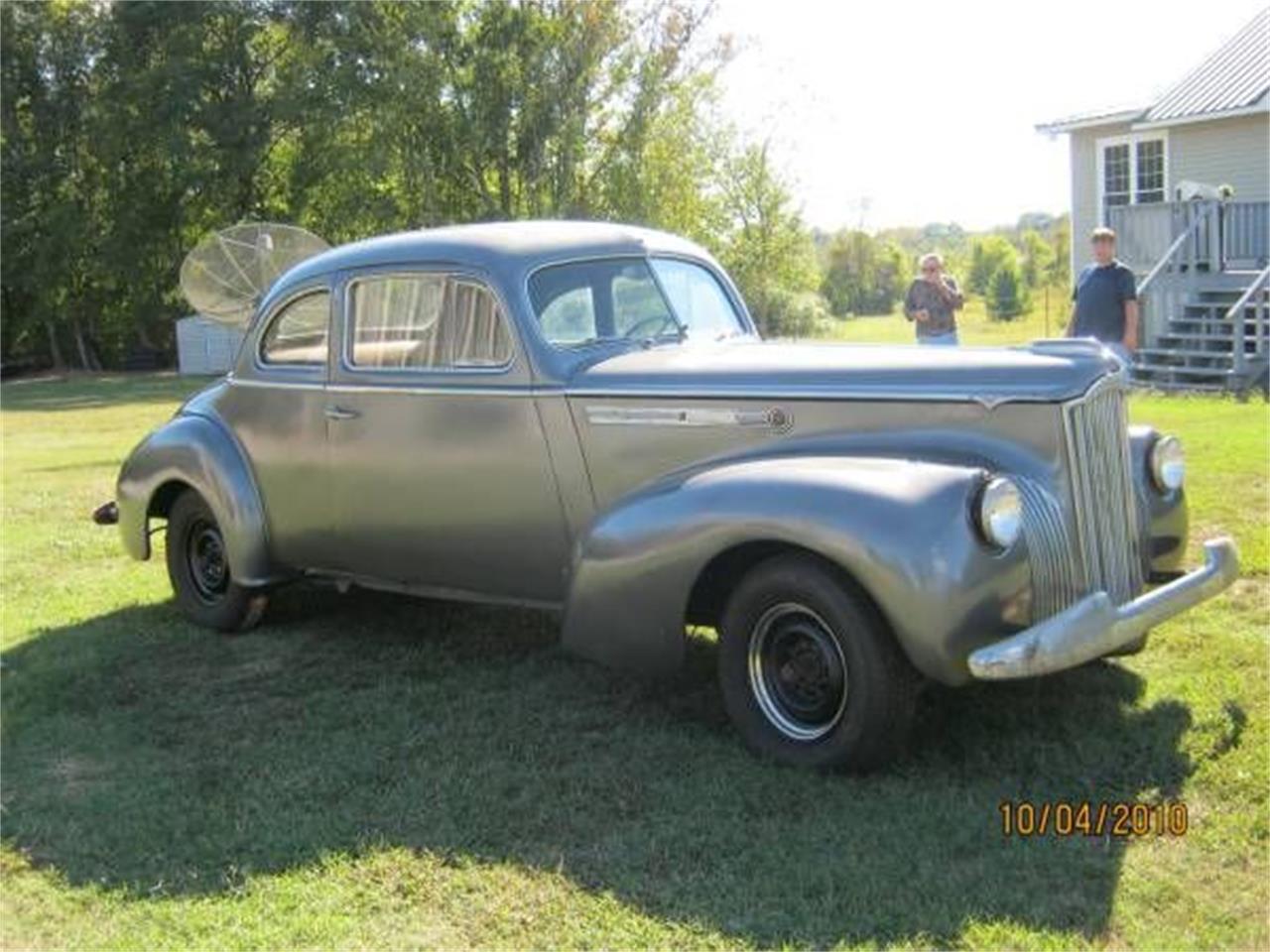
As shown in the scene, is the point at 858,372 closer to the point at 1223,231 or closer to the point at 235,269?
the point at 235,269

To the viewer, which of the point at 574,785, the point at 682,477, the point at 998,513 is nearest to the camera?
the point at 998,513

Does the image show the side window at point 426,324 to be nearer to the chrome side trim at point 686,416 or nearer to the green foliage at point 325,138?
the chrome side trim at point 686,416

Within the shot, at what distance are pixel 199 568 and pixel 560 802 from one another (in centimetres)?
342

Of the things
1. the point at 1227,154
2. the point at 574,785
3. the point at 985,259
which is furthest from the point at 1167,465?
the point at 985,259

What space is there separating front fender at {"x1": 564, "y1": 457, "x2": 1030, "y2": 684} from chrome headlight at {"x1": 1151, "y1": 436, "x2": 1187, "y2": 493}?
4.24 feet

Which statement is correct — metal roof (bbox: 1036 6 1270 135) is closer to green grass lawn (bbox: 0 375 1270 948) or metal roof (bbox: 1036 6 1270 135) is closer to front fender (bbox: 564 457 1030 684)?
green grass lawn (bbox: 0 375 1270 948)

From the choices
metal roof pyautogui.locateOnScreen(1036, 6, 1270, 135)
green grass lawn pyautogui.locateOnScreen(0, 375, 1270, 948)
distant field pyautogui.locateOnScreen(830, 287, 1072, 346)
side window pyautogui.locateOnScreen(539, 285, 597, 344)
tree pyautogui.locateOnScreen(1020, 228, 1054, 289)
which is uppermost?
metal roof pyautogui.locateOnScreen(1036, 6, 1270, 135)

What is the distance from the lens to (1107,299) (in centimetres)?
1031

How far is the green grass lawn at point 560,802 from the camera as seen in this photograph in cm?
351

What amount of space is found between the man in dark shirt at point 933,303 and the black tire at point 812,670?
7.42 meters

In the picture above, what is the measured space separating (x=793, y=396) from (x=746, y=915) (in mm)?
1909

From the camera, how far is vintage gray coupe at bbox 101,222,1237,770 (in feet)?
13.6

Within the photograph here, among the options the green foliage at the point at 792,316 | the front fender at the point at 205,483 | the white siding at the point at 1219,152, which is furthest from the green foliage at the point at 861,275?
the front fender at the point at 205,483

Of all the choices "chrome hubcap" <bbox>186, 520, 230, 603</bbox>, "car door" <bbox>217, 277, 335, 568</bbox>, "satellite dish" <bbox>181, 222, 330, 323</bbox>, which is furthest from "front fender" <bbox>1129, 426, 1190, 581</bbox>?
"satellite dish" <bbox>181, 222, 330, 323</bbox>
